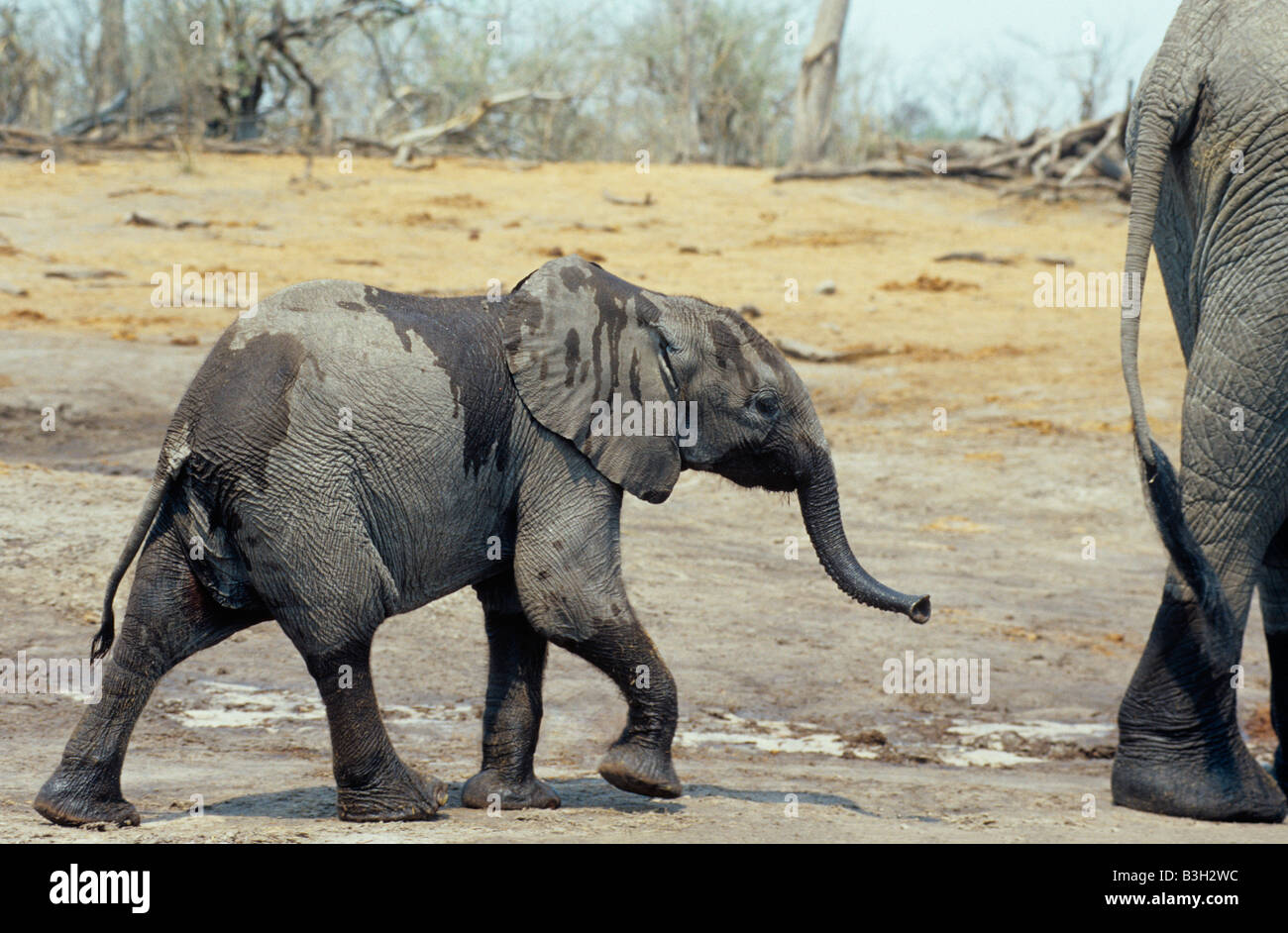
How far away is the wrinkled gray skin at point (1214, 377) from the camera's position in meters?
4.82

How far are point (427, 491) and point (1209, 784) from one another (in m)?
2.53

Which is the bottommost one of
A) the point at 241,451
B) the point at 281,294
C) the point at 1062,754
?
the point at 1062,754

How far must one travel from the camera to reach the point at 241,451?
13.7ft

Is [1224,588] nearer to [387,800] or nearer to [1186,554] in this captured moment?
[1186,554]

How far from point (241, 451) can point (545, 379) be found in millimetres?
838

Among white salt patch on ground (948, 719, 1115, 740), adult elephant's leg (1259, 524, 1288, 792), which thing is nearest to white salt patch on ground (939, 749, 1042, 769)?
white salt patch on ground (948, 719, 1115, 740)

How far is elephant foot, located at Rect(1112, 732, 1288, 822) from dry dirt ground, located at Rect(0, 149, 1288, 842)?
91 mm


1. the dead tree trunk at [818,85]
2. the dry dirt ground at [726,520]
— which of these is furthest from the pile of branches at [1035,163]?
the dead tree trunk at [818,85]

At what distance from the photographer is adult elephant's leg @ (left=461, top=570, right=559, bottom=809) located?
15.6 ft

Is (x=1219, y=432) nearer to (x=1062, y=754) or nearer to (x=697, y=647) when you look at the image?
(x=1062, y=754)

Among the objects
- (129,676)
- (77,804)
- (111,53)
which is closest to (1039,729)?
(129,676)

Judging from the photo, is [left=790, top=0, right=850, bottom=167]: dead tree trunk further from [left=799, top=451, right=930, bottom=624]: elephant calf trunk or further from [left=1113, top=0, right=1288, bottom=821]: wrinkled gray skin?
[left=799, top=451, right=930, bottom=624]: elephant calf trunk

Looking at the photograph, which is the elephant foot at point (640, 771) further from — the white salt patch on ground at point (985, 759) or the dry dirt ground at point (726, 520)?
the white salt patch on ground at point (985, 759)

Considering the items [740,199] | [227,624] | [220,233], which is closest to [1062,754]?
[227,624]
